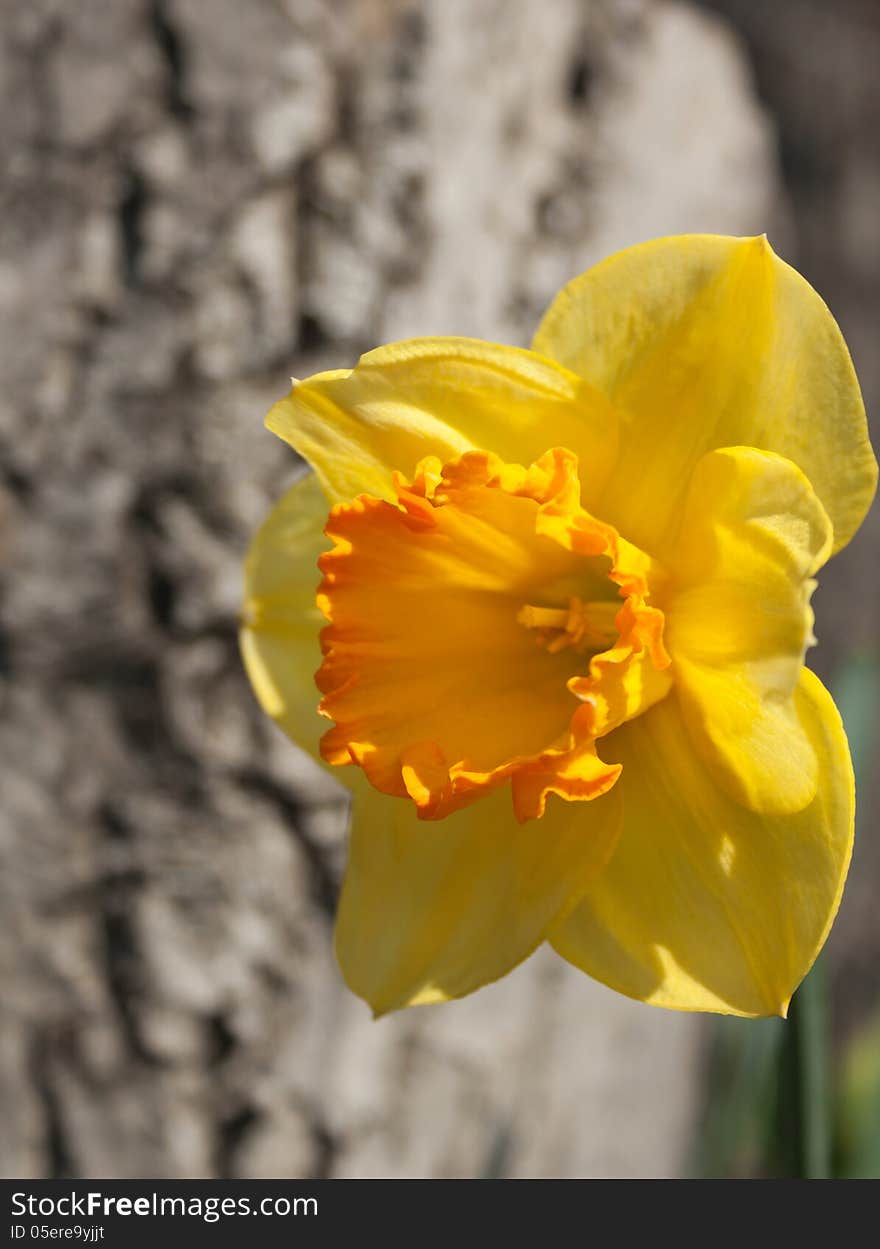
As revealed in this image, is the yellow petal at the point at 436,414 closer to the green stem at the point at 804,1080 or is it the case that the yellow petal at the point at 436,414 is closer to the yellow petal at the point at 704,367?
the yellow petal at the point at 704,367

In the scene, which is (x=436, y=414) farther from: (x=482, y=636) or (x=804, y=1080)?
(x=804, y=1080)

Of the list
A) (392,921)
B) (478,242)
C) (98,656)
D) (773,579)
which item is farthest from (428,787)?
(478,242)

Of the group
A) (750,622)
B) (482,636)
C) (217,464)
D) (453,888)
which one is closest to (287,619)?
(482,636)

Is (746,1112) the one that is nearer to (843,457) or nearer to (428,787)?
(428,787)

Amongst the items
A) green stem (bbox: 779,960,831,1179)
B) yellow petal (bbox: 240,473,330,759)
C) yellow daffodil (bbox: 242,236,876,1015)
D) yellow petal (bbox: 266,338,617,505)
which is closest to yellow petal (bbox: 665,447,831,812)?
yellow daffodil (bbox: 242,236,876,1015)

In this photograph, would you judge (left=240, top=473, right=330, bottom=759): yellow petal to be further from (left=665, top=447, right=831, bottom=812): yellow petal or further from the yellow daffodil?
(left=665, top=447, right=831, bottom=812): yellow petal
